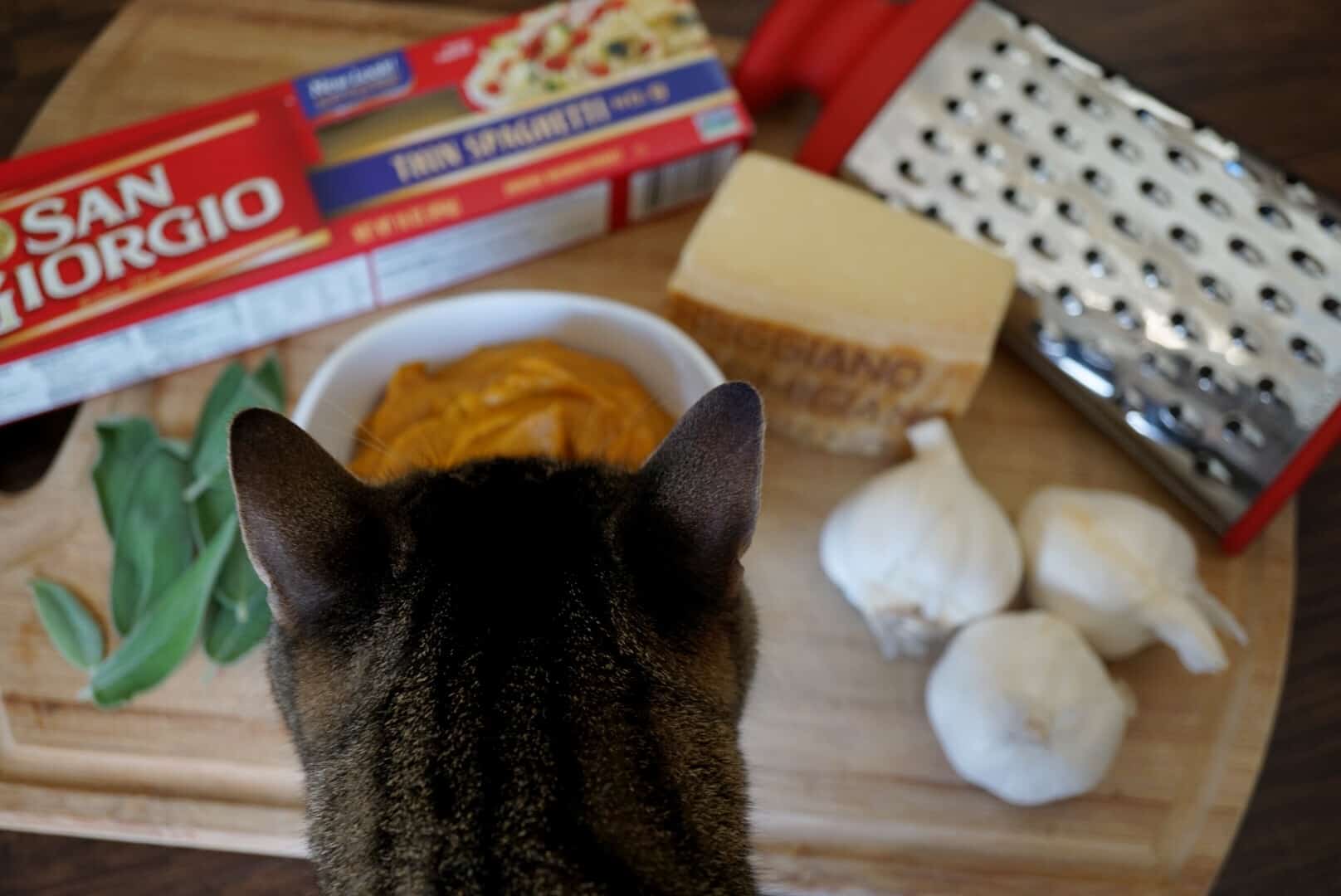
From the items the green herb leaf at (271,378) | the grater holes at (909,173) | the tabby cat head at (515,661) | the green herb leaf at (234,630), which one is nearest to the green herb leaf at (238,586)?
the green herb leaf at (234,630)

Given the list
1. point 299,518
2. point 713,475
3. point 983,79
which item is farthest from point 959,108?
point 299,518

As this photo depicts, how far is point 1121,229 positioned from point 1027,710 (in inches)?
16.6

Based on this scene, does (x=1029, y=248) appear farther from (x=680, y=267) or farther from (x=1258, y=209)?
(x=680, y=267)

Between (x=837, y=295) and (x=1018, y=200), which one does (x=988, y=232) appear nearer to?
(x=1018, y=200)

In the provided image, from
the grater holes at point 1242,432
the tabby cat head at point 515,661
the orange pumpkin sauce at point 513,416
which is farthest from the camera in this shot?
the grater holes at point 1242,432

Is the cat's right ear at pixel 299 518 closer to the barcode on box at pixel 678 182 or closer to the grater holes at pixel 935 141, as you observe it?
the barcode on box at pixel 678 182

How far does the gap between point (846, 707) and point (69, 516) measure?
0.65 meters

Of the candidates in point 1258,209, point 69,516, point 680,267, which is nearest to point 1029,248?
point 1258,209

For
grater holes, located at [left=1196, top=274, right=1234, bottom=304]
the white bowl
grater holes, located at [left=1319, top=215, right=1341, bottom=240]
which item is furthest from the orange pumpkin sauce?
grater holes, located at [left=1319, top=215, right=1341, bottom=240]

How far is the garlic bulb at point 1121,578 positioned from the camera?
86 cm

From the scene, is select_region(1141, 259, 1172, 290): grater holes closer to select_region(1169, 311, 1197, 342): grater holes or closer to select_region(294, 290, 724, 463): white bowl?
select_region(1169, 311, 1197, 342): grater holes

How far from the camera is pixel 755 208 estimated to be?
36.1 inches

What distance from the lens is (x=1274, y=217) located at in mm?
938

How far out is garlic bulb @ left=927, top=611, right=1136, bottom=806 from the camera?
82 cm
